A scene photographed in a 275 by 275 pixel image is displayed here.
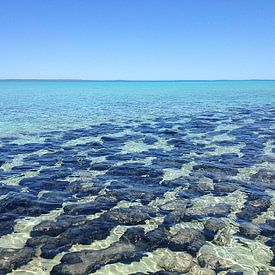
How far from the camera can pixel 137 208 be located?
51.4 ft

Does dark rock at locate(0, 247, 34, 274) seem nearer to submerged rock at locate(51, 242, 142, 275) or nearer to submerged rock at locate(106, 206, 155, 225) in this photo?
submerged rock at locate(51, 242, 142, 275)

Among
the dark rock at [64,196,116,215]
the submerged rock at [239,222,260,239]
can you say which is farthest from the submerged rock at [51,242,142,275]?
the submerged rock at [239,222,260,239]

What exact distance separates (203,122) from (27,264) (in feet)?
119

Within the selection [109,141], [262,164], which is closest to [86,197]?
[262,164]

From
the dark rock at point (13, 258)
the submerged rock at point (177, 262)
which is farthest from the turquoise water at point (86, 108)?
the submerged rock at point (177, 262)

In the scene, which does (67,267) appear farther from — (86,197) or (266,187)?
(266,187)

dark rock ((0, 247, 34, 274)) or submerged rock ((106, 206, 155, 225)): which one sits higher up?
dark rock ((0, 247, 34, 274))

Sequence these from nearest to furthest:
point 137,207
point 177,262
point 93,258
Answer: point 177,262, point 93,258, point 137,207

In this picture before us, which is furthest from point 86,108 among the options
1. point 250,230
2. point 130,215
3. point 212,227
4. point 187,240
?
point 187,240

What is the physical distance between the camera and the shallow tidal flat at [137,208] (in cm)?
1148

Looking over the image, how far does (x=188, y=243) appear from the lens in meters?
12.5

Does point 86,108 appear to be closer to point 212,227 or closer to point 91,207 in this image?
point 91,207

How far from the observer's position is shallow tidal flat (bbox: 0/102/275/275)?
37.7 feet

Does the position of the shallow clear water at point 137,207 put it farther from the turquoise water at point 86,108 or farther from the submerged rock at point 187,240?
the turquoise water at point 86,108
